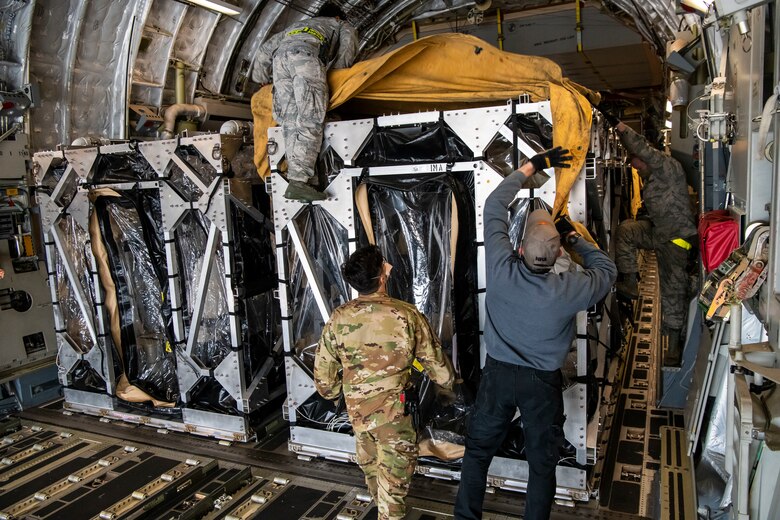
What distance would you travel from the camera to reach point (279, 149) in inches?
193

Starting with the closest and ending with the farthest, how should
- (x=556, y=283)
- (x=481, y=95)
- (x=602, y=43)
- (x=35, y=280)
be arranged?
(x=556, y=283)
(x=481, y=95)
(x=35, y=280)
(x=602, y=43)

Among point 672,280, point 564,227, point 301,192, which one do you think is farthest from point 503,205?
point 672,280

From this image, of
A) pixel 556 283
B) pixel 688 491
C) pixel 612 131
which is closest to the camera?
pixel 556 283

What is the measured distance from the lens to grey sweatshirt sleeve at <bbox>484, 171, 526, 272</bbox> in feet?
11.6

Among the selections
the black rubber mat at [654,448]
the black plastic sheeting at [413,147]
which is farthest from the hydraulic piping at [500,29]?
the black rubber mat at [654,448]

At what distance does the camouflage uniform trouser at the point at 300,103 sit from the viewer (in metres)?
4.45

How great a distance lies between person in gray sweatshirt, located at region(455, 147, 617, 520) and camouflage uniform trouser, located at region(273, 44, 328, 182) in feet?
5.40

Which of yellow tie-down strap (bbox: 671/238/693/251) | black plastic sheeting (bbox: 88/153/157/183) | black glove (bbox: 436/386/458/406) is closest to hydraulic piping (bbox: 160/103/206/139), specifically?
black plastic sheeting (bbox: 88/153/157/183)

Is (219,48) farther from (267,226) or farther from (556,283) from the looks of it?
(556,283)

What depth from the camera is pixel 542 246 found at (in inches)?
131

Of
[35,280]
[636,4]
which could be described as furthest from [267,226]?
[636,4]

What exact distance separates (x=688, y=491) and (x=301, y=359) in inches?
125

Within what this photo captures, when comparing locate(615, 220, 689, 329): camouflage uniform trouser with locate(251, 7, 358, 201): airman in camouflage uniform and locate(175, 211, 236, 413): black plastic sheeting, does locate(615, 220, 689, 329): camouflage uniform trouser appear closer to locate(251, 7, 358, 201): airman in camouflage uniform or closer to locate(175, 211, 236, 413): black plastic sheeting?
locate(251, 7, 358, 201): airman in camouflage uniform

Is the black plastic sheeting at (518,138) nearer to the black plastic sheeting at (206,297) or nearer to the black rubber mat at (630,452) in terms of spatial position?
the black rubber mat at (630,452)
